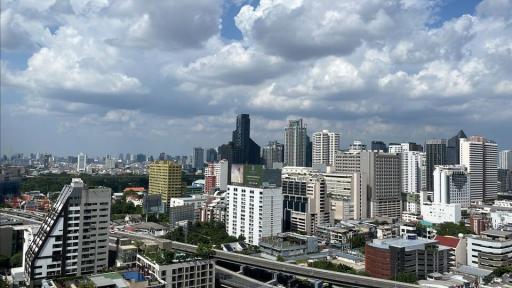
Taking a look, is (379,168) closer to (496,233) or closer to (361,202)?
(361,202)

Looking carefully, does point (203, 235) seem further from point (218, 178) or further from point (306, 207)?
point (218, 178)

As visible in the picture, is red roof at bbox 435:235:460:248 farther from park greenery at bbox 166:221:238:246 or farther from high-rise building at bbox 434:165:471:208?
high-rise building at bbox 434:165:471:208

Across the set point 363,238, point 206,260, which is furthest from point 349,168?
point 206,260

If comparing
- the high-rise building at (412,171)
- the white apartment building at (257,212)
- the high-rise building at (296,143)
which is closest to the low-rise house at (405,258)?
the white apartment building at (257,212)

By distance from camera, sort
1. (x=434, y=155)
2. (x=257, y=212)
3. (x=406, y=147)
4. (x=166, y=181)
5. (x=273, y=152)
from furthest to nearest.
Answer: (x=273, y=152), (x=406, y=147), (x=434, y=155), (x=166, y=181), (x=257, y=212)

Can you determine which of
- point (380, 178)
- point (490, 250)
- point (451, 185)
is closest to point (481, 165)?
point (451, 185)

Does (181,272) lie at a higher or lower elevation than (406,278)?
higher

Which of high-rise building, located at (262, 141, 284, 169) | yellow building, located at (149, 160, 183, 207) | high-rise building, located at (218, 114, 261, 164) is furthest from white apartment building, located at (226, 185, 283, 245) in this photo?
high-rise building, located at (262, 141, 284, 169)
